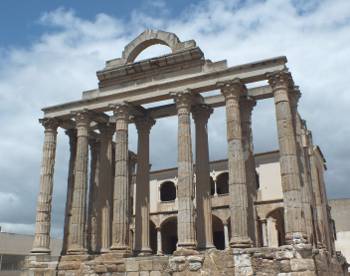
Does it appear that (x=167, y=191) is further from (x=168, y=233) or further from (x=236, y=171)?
(x=236, y=171)

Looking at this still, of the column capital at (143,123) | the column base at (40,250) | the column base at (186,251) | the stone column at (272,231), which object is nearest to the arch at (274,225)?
the stone column at (272,231)

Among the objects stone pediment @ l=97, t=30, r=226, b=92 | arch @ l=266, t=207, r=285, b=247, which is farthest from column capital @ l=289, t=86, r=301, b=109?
arch @ l=266, t=207, r=285, b=247

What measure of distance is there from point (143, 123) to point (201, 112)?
12.3 feet

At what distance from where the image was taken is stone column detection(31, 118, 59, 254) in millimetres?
25500

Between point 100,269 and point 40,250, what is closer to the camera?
point 100,269

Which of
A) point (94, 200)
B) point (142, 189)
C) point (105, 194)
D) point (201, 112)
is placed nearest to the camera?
point (201, 112)

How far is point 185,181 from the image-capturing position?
73.7ft

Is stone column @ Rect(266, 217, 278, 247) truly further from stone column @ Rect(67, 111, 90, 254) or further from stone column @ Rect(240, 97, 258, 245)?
stone column @ Rect(67, 111, 90, 254)

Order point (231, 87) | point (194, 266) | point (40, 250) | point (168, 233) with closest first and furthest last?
1. point (194, 266)
2. point (231, 87)
3. point (40, 250)
4. point (168, 233)

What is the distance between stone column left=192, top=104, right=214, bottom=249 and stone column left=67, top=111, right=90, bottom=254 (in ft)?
20.7

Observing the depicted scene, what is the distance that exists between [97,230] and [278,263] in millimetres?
12119

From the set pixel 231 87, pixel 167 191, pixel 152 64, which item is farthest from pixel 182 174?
pixel 167 191

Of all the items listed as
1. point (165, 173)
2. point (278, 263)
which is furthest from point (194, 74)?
point (165, 173)

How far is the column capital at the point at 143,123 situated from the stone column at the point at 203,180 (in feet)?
9.85
